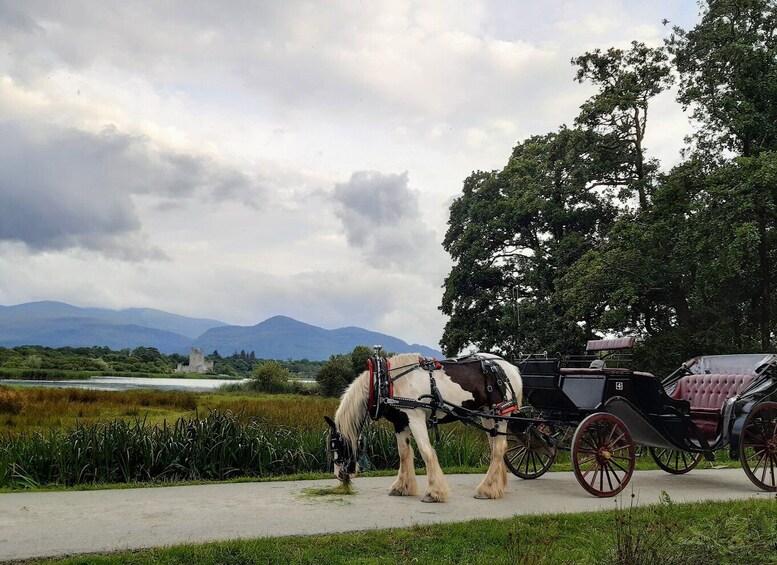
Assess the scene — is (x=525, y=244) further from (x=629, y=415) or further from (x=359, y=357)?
(x=629, y=415)

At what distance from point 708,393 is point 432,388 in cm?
484

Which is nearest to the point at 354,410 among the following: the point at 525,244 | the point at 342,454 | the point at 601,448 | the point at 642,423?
the point at 342,454

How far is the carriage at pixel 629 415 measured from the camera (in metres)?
8.10

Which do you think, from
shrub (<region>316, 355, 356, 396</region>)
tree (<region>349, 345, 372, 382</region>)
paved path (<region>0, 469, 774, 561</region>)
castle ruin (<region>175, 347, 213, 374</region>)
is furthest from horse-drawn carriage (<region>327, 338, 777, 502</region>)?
castle ruin (<region>175, 347, 213, 374</region>)

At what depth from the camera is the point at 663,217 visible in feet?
69.2

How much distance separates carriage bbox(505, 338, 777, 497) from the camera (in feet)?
26.6

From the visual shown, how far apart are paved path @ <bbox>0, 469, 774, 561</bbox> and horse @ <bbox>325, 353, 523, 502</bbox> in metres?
0.28

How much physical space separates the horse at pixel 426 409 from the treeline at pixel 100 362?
96.9 ft

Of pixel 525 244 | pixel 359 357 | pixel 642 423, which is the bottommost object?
pixel 642 423

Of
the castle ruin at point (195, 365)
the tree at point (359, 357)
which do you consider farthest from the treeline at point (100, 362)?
the tree at point (359, 357)

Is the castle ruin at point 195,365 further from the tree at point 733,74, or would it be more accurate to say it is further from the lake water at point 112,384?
the tree at point 733,74

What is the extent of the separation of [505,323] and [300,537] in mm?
21958

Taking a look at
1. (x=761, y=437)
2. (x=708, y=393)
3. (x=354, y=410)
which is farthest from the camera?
(x=708, y=393)

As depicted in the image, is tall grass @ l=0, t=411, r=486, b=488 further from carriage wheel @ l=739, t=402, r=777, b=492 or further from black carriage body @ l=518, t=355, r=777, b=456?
carriage wheel @ l=739, t=402, r=777, b=492
